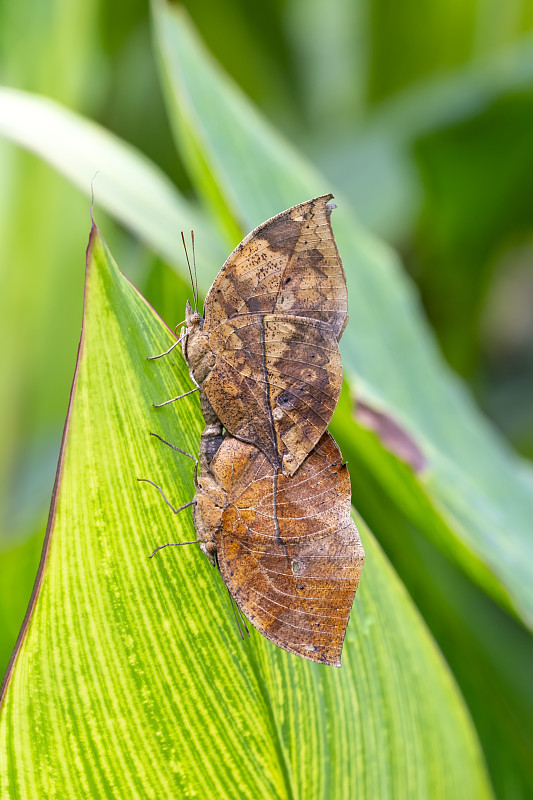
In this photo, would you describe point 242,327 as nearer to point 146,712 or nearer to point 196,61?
point 146,712

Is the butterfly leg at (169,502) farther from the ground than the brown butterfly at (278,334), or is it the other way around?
the brown butterfly at (278,334)

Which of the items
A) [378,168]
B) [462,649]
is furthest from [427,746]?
[378,168]

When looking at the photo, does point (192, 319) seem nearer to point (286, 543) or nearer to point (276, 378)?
point (276, 378)

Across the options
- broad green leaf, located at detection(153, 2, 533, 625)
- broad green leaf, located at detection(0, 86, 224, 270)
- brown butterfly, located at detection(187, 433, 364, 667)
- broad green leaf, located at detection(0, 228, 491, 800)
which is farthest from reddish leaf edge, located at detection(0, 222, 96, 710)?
broad green leaf, located at detection(153, 2, 533, 625)

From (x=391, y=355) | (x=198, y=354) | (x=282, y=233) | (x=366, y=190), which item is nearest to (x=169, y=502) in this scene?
(x=198, y=354)

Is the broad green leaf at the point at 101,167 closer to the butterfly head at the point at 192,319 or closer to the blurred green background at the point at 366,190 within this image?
the blurred green background at the point at 366,190

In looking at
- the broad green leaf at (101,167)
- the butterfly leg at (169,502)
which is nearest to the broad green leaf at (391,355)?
the broad green leaf at (101,167)

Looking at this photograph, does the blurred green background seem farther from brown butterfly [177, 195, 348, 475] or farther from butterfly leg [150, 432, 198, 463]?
butterfly leg [150, 432, 198, 463]
